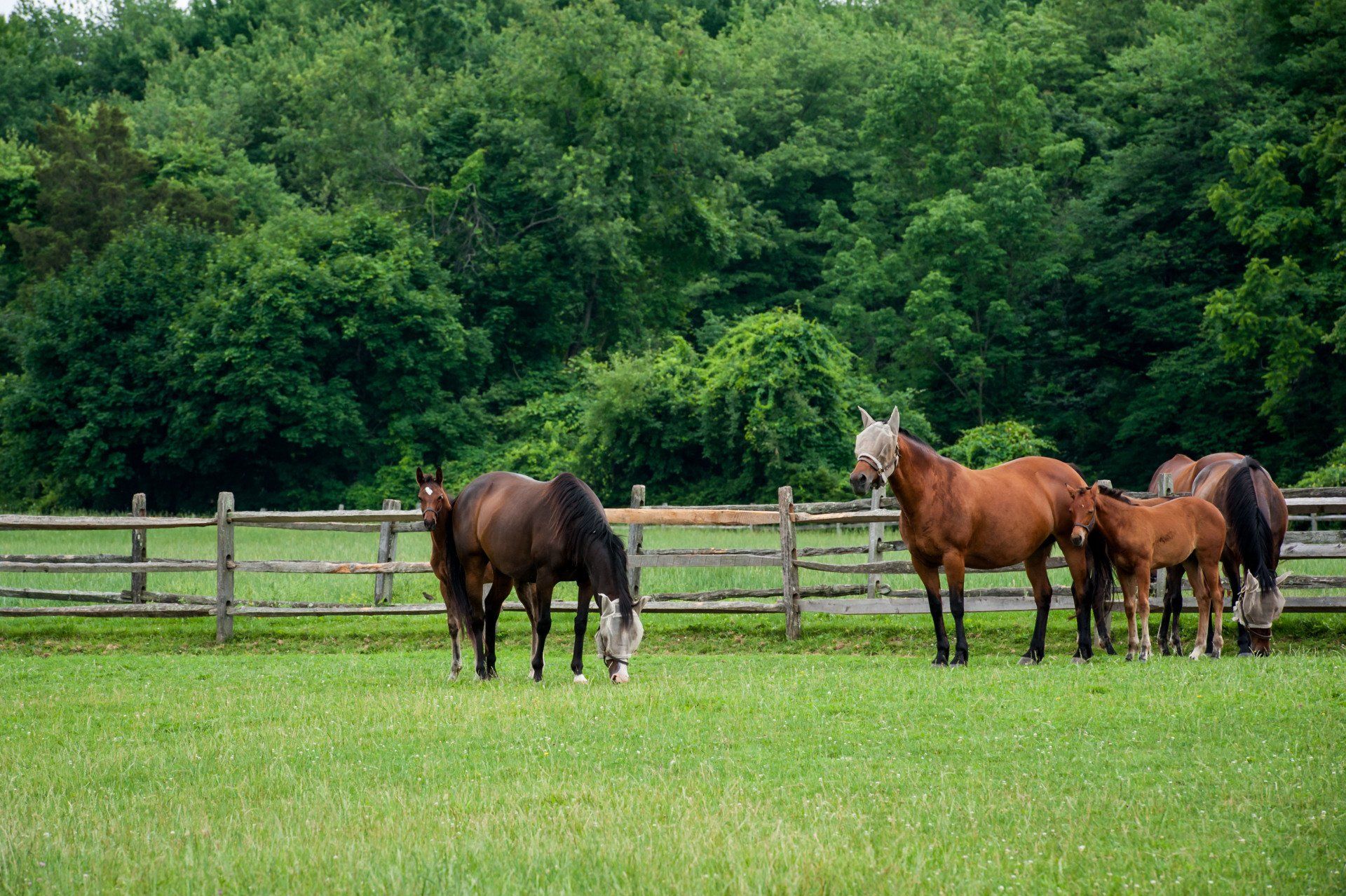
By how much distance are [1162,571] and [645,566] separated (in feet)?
19.4

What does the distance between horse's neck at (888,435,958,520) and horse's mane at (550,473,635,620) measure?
8.39 ft

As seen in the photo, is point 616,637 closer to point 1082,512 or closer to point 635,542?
point 1082,512

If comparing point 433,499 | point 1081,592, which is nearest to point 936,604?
point 1081,592

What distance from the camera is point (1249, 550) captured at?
12.5 m

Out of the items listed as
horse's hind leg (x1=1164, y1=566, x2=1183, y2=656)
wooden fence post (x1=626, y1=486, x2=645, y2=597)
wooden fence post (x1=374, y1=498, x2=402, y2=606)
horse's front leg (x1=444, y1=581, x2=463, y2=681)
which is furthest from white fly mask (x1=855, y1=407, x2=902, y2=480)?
wooden fence post (x1=374, y1=498, x2=402, y2=606)

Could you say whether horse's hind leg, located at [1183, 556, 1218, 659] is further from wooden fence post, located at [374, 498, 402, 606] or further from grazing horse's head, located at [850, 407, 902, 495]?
wooden fence post, located at [374, 498, 402, 606]

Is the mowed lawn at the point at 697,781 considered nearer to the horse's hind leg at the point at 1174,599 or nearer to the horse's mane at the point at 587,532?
the horse's mane at the point at 587,532

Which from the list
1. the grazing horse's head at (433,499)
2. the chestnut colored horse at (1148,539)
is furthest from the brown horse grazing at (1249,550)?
the grazing horse's head at (433,499)

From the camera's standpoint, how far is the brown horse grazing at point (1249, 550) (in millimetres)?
12305

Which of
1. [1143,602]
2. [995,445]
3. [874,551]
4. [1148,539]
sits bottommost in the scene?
[1143,602]

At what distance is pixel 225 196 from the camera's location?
50.4 meters

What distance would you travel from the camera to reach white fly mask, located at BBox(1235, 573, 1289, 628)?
1226cm

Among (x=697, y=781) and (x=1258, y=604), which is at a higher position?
(x=1258, y=604)

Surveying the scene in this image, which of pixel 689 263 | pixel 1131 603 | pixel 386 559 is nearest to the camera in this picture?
pixel 1131 603
